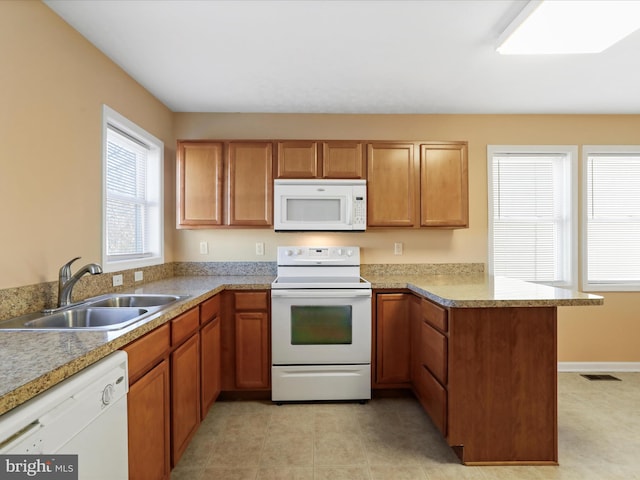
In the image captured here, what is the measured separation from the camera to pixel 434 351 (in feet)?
7.11

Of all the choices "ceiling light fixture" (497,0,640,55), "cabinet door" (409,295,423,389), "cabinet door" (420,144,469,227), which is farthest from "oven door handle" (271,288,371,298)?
"ceiling light fixture" (497,0,640,55)

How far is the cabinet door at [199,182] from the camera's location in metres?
2.93

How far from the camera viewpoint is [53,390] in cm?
90

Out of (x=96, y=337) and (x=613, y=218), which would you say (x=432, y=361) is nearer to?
(x=96, y=337)

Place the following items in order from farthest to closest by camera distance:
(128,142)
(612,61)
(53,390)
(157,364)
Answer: (128,142) → (612,61) → (157,364) → (53,390)

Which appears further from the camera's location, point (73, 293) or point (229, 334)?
point (229, 334)

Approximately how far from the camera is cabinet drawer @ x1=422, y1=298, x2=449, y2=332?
201cm

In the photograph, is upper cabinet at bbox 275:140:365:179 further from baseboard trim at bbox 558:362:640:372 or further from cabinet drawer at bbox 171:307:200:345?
baseboard trim at bbox 558:362:640:372

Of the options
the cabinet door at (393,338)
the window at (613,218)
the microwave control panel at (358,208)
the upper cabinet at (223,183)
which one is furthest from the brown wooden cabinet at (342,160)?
the window at (613,218)

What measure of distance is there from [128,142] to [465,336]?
8.77 ft

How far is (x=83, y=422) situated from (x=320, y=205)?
7.18 feet

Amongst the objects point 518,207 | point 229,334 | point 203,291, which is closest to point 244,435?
point 229,334

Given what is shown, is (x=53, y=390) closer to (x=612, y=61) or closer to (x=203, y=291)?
(x=203, y=291)

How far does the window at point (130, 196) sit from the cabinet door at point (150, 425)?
1.02 metres
